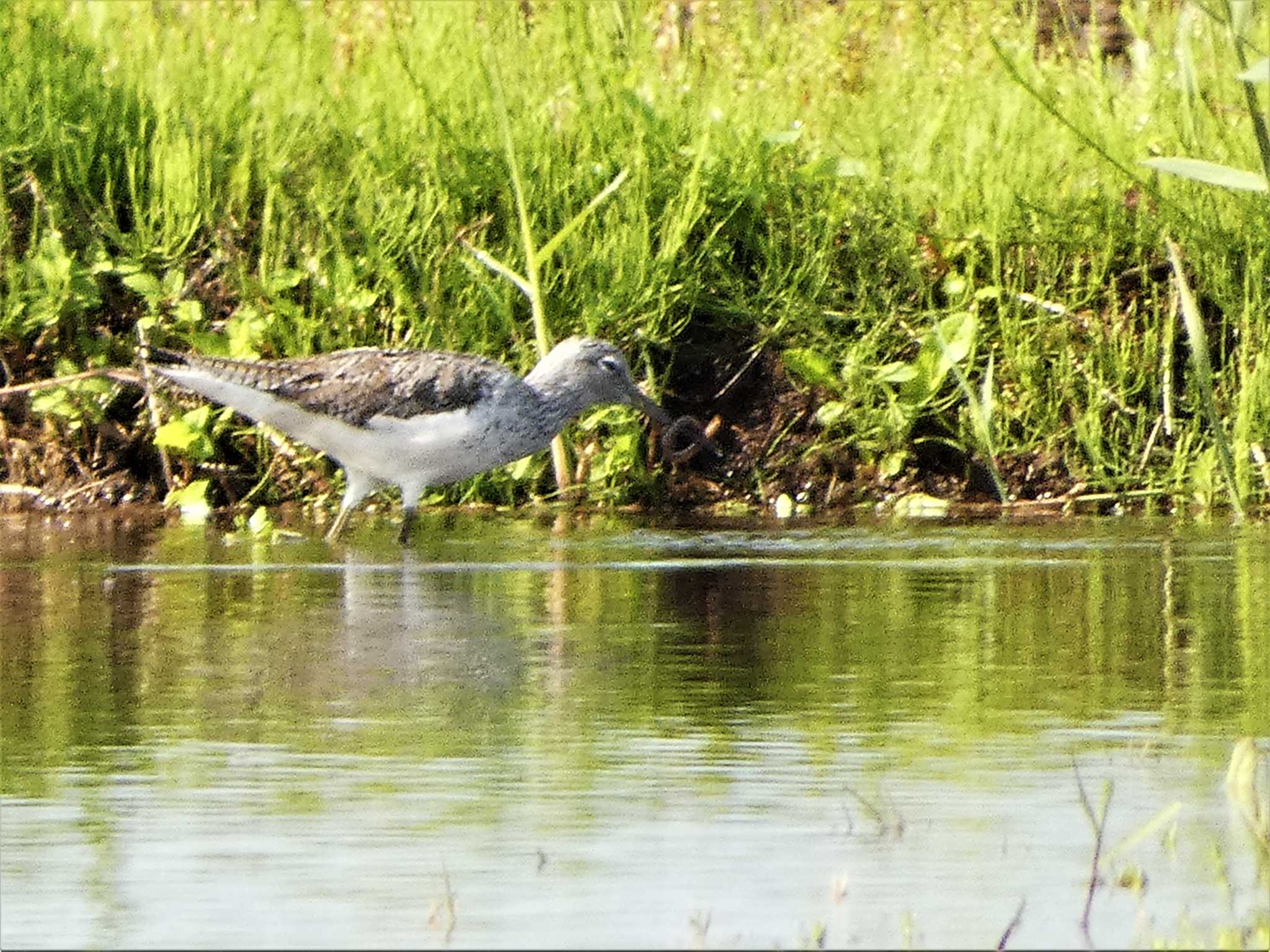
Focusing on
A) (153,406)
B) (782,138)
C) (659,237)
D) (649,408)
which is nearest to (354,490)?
(153,406)

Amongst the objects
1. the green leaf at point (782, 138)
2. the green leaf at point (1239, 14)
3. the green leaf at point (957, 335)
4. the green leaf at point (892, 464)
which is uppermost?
the green leaf at point (782, 138)

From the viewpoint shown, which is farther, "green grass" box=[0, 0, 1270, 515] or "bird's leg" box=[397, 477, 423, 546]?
"green grass" box=[0, 0, 1270, 515]

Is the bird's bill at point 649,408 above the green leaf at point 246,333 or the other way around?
the other way around

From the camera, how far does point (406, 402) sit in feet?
29.6

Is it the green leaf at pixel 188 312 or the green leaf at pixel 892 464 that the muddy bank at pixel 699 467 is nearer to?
the green leaf at pixel 892 464

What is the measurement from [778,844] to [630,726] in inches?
42.5

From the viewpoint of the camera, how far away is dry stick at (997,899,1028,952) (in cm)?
362

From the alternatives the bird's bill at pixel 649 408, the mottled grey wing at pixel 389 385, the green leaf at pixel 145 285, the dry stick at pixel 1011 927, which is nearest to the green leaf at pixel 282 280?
the green leaf at pixel 145 285

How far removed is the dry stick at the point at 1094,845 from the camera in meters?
3.77

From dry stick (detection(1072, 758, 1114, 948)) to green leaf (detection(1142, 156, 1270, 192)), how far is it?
1168 mm

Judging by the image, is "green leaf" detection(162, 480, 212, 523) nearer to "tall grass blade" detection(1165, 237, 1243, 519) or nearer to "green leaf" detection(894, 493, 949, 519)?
"green leaf" detection(894, 493, 949, 519)

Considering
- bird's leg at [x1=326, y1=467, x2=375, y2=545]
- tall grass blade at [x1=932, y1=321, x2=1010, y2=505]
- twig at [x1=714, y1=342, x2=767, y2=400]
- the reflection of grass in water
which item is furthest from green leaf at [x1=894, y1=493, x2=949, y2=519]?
the reflection of grass in water

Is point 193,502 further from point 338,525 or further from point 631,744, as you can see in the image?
point 631,744

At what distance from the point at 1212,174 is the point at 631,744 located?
1582mm
